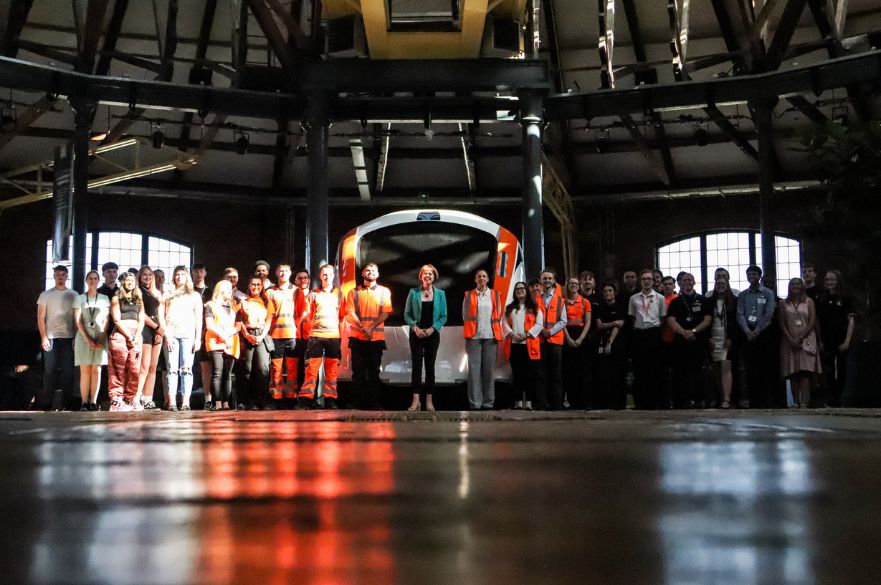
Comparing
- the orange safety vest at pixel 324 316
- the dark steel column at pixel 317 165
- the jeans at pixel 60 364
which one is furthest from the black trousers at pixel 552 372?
the jeans at pixel 60 364

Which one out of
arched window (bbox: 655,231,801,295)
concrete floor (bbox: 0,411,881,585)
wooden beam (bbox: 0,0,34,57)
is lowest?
concrete floor (bbox: 0,411,881,585)

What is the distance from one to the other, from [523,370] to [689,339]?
1.85 m

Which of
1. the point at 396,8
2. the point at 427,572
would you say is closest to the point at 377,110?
the point at 396,8

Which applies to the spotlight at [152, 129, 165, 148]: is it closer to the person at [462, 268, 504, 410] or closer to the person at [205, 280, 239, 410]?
the person at [205, 280, 239, 410]

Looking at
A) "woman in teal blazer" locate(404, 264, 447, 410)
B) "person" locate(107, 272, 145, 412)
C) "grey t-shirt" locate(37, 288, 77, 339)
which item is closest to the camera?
"person" locate(107, 272, 145, 412)

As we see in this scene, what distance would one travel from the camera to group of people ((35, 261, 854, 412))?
37.1 ft

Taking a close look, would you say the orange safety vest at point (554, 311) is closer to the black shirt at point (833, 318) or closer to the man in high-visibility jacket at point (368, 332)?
the man in high-visibility jacket at point (368, 332)

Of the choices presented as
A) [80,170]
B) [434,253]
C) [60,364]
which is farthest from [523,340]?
[80,170]

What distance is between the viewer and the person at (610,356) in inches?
470

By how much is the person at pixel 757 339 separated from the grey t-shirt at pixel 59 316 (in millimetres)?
7192

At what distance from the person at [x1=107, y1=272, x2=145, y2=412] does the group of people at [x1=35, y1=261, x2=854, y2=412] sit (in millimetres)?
15

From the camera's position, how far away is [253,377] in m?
11.8

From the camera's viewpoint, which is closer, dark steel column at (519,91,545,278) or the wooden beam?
dark steel column at (519,91,545,278)

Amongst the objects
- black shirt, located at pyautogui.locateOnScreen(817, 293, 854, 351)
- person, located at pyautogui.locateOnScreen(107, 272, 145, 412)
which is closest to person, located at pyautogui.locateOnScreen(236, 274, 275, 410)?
person, located at pyautogui.locateOnScreen(107, 272, 145, 412)
